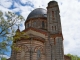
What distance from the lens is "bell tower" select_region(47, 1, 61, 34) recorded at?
24.6 metres

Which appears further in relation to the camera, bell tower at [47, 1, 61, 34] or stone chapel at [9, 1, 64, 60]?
bell tower at [47, 1, 61, 34]

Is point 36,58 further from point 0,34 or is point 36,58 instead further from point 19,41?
point 0,34

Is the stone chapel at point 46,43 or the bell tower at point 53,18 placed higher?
the bell tower at point 53,18

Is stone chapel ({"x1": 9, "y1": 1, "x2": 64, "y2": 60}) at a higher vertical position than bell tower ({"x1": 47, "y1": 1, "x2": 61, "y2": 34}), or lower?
lower

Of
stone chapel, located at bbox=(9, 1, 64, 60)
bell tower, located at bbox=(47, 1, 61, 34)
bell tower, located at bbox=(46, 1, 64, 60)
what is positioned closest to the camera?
stone chapel, located at bbox=(9, 1, 64, 60)

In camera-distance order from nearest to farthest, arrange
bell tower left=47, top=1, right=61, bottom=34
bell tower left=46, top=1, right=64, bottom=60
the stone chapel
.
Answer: the stone chapel < bell tower left=46, top=1, right=64, bottom=60 < bell tower left=47, top=1, right=61, bottom=34

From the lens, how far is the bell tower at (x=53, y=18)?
80.6 feet

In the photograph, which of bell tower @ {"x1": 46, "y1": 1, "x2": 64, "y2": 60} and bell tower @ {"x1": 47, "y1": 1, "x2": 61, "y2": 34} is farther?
bell tower @ {"x1": 47, "y1": 1, "x2": 61, "y2": 34}

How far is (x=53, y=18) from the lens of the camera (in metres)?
25.7

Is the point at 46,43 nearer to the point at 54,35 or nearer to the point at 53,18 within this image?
the point at 54,35

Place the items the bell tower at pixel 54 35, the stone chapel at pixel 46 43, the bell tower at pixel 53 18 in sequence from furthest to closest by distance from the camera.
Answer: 1. the bell tower at pixel 53 18
2. the bell tower at pixel 54 35
3. the stone chapel at pixel 46 43

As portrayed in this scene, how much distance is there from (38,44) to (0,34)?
9765 millimetres

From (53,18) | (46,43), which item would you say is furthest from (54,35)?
(53,18)

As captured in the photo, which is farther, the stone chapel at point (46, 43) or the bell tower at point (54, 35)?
the bell tower at point (54, 35)
